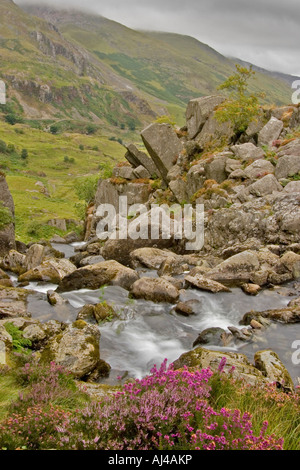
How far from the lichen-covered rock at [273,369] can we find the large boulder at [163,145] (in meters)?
35.8

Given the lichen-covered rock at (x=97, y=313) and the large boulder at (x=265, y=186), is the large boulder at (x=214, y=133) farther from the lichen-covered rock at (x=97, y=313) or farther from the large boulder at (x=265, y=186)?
the lichen-covered rock at (x=97, y=313)

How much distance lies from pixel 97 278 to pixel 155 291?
16.7ft

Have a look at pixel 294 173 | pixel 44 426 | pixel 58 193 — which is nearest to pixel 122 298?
pixel 44 426

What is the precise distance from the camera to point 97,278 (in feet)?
80.1

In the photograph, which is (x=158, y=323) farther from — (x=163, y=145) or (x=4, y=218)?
(x=163, y=145)

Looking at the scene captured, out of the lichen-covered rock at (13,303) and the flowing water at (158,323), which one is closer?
the flowing water at (158,323)

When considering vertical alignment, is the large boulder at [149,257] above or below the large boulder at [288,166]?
below

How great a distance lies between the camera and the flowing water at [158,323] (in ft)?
49.8

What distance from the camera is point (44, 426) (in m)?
5.70

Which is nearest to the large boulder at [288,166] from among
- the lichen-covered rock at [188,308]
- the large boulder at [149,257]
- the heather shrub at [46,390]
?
the large boulder at [149,257]

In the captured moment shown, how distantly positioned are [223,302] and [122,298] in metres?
5.95

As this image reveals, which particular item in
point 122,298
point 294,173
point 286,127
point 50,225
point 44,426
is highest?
point 286,127

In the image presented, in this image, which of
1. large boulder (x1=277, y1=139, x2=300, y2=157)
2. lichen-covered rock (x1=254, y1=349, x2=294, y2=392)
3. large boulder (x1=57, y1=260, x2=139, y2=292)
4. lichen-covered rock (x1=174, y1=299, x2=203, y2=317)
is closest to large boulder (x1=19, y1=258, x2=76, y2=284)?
large boulder (x1=57, y1=260, x2=139, y2=292)
